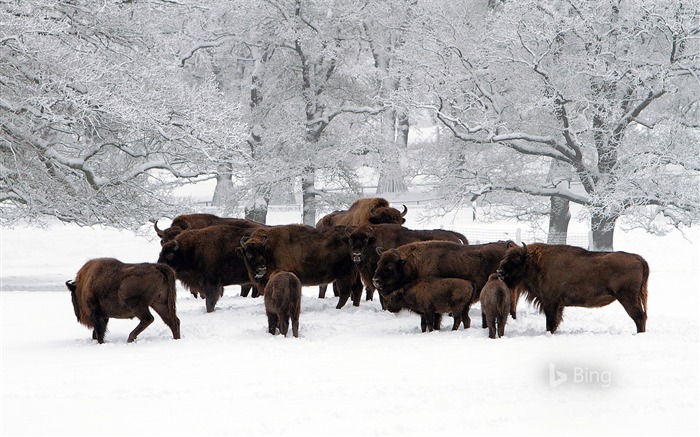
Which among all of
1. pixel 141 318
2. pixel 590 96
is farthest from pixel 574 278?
pixel 590 96

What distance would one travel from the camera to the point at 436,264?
11.6 m

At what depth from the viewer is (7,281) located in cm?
2398

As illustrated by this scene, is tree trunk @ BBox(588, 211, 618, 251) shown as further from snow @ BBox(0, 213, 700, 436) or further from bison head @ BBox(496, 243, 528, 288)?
bison head @ BBox(496, 243, 528, 288)

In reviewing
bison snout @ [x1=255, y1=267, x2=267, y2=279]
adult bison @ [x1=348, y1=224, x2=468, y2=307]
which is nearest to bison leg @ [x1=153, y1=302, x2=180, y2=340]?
bison snout @ [x1=255, y1=267, x2=267, y2=279]

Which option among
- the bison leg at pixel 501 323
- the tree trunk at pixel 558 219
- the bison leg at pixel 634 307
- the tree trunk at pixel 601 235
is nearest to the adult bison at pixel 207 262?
the bison leg at pixel 501 323

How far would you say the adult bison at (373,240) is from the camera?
40.8ft

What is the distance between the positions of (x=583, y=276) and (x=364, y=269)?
3.35 m

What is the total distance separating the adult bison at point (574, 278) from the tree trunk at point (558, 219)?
15961 mm

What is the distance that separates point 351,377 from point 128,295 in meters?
3.47

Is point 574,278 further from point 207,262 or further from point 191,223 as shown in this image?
point 191,223

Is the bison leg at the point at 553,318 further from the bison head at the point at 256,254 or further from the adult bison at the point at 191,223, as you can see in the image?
the adult bison at the point at 191,223

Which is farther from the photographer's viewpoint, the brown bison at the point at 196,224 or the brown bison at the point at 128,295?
the brown bison at the point at 196,224

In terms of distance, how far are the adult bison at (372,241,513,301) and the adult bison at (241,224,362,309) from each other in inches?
55.4

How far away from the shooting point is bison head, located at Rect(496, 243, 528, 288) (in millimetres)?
11148
